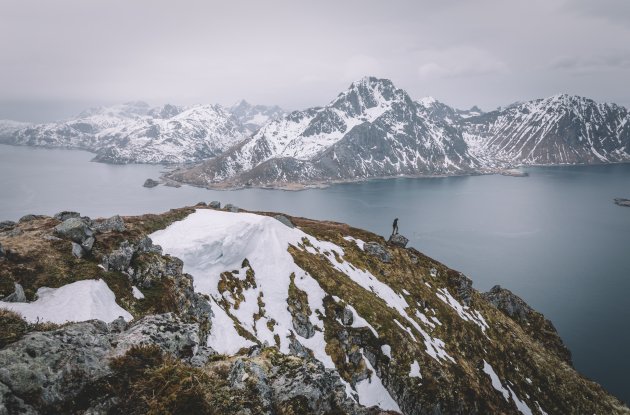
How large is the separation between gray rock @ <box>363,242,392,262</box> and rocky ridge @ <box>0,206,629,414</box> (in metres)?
0.32

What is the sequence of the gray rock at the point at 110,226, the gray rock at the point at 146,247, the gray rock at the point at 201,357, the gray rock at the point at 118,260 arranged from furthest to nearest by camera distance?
the gray rock at the point at 110,226 → the gray rock at the point at 146,247 → the gray rock at the point at 118,260 → the gray rock at the point at 201,357

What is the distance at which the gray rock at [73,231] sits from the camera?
30.6 metres

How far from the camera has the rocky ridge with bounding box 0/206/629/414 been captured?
948 centimetres

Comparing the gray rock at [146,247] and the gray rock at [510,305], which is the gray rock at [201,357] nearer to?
the gray rock at [146,247]

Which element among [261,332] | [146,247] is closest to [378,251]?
[261,332]

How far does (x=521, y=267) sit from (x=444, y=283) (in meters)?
103

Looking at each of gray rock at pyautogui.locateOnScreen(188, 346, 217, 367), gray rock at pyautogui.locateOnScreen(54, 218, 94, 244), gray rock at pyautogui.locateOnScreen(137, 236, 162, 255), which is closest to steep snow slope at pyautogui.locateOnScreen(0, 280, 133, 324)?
gray rock at pyautogui.locateOnScreen(54, 218, 94, 244)

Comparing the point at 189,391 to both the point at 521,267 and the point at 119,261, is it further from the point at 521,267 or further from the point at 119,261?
the point at 521,267

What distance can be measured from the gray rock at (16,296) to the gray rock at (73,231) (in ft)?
27.9

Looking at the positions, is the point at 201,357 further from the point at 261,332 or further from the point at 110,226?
the point at 110,226

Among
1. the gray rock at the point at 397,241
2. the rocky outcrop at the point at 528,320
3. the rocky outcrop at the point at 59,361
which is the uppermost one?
the rocky outcrop at the point at 59,361

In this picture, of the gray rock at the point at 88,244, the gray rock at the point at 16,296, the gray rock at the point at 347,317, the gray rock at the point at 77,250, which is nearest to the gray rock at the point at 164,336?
the gray rock at the point at 16,296

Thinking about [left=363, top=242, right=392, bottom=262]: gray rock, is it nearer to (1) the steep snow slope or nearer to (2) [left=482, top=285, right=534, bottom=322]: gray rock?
(2) [left=482, top=285, right=534, bottom=322]: gray rock

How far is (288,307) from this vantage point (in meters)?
42.9
